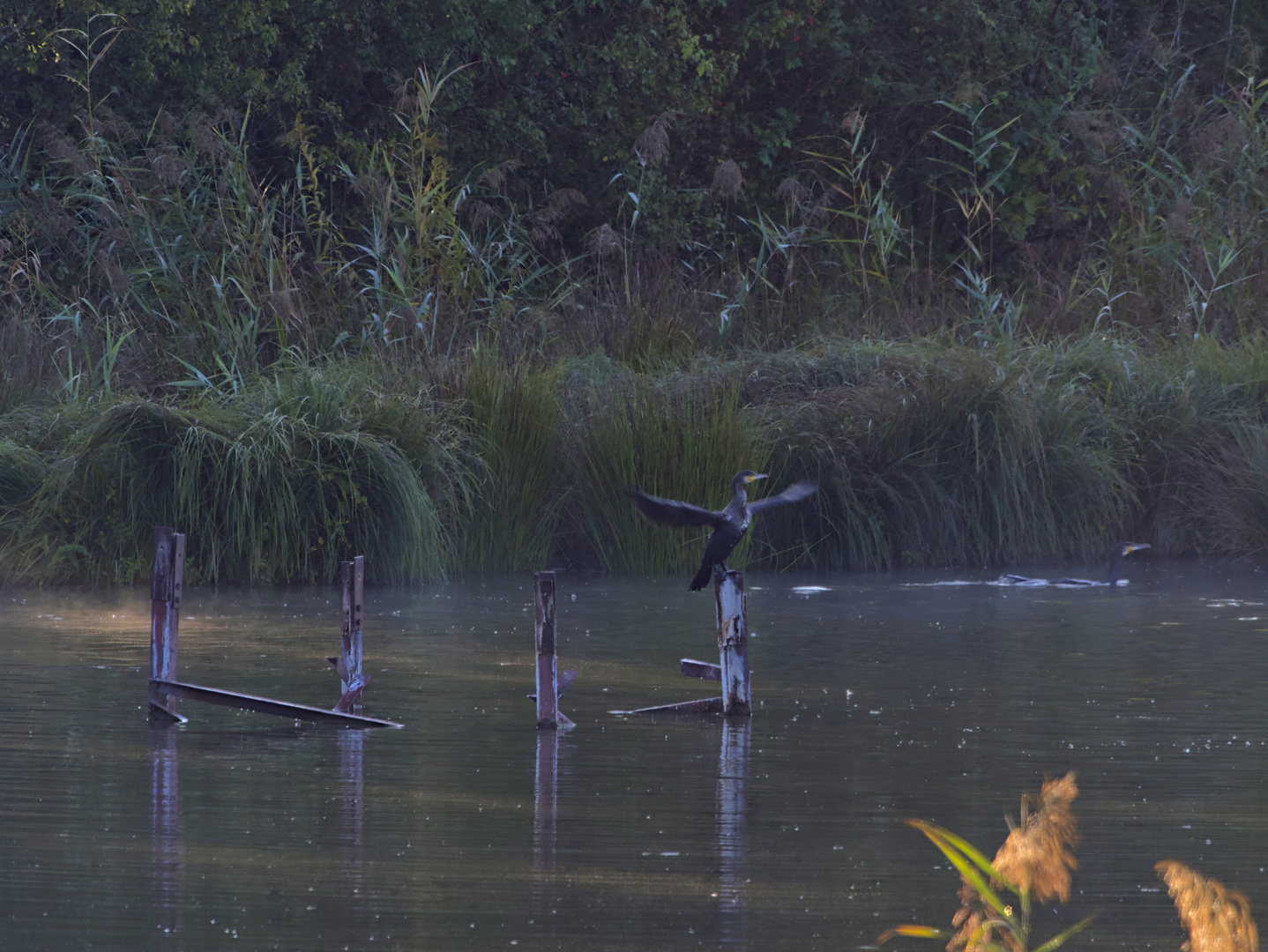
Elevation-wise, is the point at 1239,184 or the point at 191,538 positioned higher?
the point at 1239,184

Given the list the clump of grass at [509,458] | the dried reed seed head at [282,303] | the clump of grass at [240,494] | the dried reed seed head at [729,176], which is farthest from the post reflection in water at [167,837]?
the dried reed seed head at [729,176]

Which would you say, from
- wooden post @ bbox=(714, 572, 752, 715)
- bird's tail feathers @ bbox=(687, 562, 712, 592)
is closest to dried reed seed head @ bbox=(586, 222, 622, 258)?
bird's tail feathers @ bbox=(687, 562, 712, 592)

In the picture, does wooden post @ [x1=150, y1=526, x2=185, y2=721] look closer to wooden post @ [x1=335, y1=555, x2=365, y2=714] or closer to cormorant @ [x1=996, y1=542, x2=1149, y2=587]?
wooden post @ [x1=335, y1=555, x2=365, y2=714]

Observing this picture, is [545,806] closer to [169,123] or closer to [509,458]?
[509,458]

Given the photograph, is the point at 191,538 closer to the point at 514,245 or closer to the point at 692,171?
the point at 514,245

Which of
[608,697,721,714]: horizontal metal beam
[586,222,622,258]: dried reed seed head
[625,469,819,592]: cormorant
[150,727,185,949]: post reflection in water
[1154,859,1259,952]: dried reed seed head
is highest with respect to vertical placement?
[586,222,622,258]: dried reed seed head

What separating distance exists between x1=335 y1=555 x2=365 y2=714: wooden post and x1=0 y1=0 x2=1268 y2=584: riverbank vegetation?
4.20m

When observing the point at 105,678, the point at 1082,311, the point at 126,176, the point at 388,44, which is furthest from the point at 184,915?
the point at 388,44

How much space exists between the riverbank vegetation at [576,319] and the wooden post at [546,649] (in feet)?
15.3

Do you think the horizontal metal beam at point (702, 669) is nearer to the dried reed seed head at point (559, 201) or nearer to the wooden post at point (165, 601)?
the wooden post at point (165, 601)

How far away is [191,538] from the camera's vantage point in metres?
11.4

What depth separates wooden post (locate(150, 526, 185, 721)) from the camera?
7.07 m

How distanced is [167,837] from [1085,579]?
802 centimetres

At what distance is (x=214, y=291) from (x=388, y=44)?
18.2 feet
